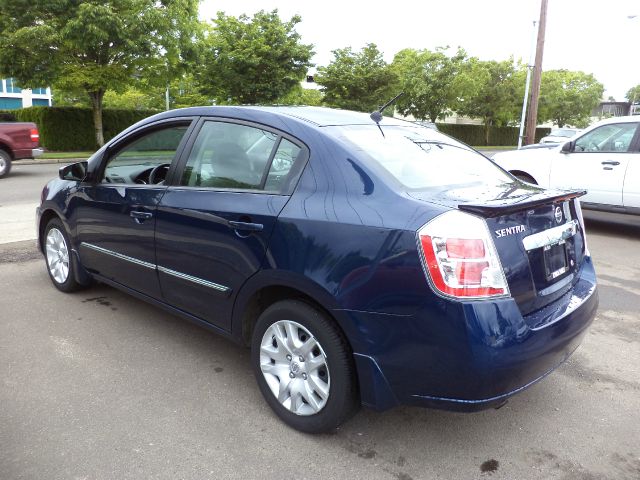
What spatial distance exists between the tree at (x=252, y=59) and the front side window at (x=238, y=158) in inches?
855

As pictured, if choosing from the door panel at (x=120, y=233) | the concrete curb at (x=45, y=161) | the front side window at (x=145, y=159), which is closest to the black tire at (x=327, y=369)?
the door panel at (x=120, y=233)

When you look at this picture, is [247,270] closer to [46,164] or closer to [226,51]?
[46,164]

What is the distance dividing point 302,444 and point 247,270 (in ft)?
3.02

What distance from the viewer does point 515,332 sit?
228 centimetres

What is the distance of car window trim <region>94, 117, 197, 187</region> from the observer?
346 centimetres

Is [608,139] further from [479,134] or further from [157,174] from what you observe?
[479,134]

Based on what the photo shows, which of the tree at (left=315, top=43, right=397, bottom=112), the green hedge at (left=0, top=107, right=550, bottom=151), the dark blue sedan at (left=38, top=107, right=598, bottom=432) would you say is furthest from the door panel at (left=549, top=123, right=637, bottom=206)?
the tree at (left=315, top=43, right=397, bottom=112)

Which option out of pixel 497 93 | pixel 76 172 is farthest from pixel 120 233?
pixel 497 93

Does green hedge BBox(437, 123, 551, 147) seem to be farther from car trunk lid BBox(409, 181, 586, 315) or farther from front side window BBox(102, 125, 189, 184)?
car trunk lid BBox(409, 181, 586, 315)

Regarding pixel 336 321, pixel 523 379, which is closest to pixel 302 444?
pixel 336 321

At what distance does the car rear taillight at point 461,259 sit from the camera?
2.22 meters

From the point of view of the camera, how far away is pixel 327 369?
257cm

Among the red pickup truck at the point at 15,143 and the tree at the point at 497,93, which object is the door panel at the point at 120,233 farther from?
the tree at the point at 497,93

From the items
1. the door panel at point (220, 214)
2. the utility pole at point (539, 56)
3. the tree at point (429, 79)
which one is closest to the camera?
the door panel at point (220, 214)
